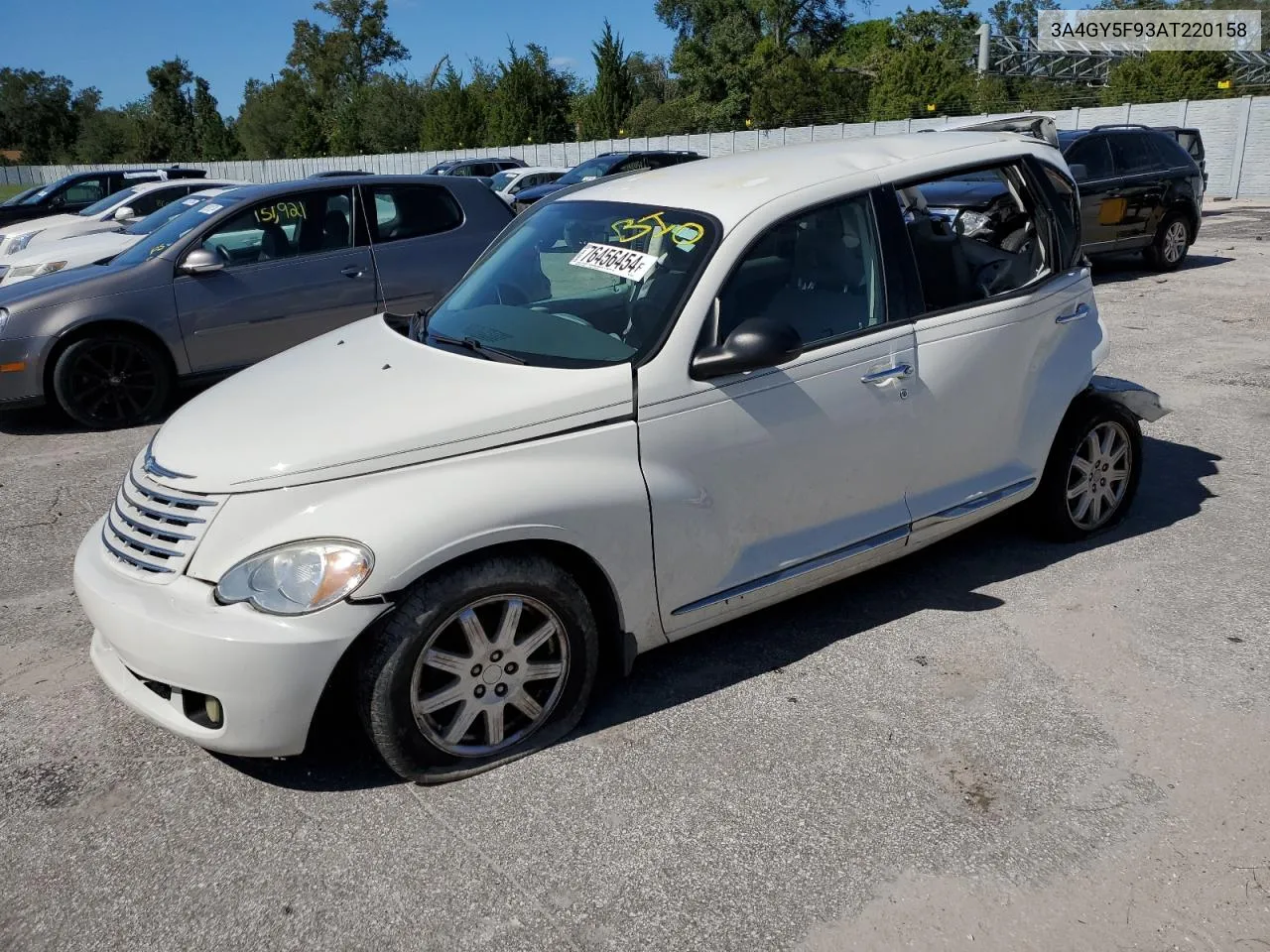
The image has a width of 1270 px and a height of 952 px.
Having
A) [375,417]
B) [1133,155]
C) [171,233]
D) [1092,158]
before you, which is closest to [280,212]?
[171,233]

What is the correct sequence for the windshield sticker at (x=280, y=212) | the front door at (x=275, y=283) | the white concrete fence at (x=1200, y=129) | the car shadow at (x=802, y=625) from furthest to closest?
the white concrete fence at (x=1200, y=129) → the windshield sticker at (x=280, y=212) → the front door at (x=275, y=283) → the car shadow at (x=802, y=625)

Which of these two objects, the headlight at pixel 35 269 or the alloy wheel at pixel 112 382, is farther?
the headlight at pixel 35 269

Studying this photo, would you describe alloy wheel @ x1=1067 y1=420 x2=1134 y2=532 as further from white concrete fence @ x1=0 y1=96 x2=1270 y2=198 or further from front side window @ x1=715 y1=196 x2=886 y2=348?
white concrete fence @ x1=0 y1=96 x2=1270 y2=198

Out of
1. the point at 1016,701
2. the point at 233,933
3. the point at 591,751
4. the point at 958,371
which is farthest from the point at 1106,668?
the point at 233,933

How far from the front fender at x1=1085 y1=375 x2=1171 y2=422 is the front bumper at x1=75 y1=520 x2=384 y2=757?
336 centimetres

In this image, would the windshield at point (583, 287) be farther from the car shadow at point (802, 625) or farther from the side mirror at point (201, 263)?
the side mirror at point (201, 263)

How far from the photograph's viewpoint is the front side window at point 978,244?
4074 millimetres

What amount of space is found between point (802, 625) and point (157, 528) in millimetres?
2332

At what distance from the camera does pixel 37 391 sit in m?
7.33

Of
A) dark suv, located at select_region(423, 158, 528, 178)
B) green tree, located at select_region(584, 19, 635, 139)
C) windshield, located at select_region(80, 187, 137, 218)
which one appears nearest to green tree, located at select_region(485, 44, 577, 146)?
green tree, located at select_region(584, 19, 635, 139)

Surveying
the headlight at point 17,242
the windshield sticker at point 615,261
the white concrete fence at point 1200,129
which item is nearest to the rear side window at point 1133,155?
the white concrete fence at point 1200,129

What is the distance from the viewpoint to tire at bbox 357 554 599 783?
2984 millimetres

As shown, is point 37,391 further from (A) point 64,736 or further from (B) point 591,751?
(B) point 591,751

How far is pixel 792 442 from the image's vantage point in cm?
360
